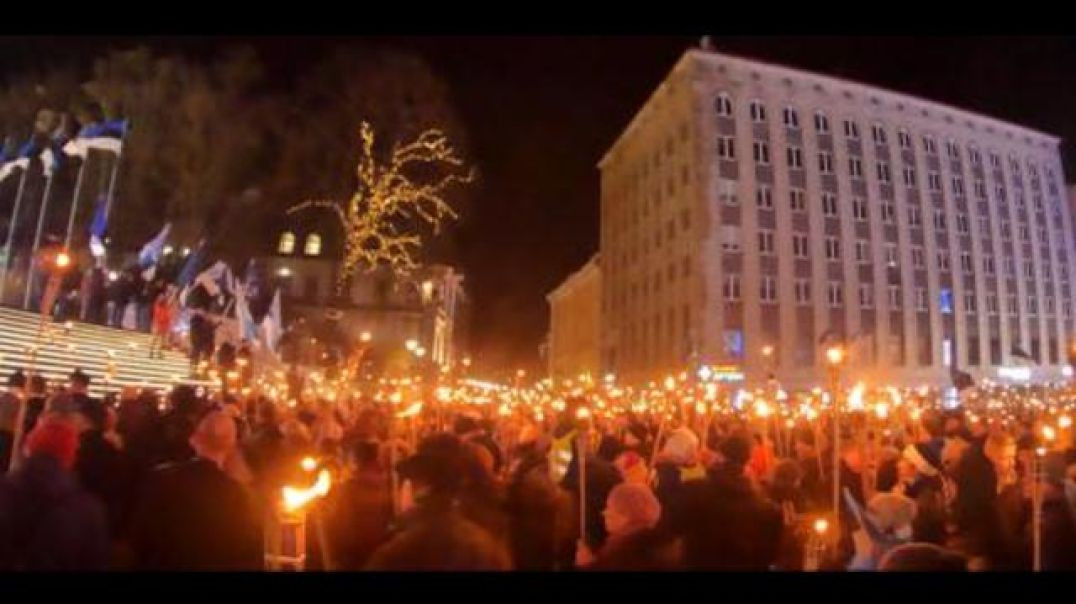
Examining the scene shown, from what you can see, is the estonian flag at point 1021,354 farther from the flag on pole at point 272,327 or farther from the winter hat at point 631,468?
the winter hat at point 631,468

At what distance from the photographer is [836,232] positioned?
183 feet

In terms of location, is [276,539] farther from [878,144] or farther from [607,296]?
[607,296]

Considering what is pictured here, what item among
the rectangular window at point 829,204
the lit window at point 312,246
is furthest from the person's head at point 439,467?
the lit window at point 312,246

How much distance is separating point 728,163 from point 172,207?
3466cm

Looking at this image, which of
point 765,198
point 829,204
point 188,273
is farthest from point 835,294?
point 188,273

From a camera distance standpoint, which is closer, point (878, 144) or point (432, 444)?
point (432, 444)

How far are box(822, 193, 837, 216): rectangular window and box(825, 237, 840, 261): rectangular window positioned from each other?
5.86 ft

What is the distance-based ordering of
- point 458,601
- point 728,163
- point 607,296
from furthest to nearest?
1. point 607,296
2. point 728,163
3. point 458,601

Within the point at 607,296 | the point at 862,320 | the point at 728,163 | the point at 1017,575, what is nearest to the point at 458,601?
the point at 1017,575

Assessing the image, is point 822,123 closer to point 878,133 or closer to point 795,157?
point 795,157

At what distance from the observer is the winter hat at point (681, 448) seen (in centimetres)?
742

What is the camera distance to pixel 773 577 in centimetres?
343

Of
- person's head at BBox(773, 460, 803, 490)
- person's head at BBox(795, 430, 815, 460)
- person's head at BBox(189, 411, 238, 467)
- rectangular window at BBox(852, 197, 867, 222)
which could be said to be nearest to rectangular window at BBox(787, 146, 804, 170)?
rectangular window at BBox(852, 197, 867, 222)

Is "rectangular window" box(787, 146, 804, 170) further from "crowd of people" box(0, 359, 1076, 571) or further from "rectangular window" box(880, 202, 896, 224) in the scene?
"crowd of people" box(0, 359, 1076, 571)
